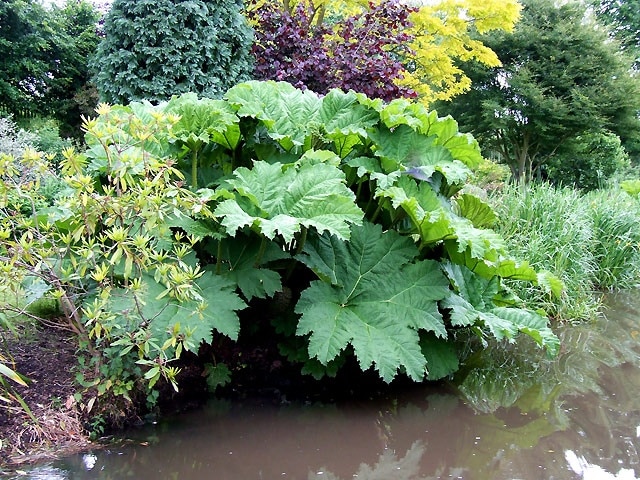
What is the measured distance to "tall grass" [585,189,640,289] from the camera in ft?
16.5

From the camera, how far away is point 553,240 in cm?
452

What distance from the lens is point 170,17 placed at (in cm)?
482

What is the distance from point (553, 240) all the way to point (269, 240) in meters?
2.91

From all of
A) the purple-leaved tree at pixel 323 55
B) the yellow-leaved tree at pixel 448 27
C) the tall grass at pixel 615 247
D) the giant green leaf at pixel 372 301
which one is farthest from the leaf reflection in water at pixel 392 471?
the yellow-leaved tree at pixel 448 27

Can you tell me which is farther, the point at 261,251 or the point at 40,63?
the point at 40,63

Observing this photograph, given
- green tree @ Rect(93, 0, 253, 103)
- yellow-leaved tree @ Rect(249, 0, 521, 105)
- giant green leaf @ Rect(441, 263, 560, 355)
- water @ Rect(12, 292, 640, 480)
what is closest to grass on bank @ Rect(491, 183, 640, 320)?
giant green leaf @ Rect(441, 263, 560, 355)

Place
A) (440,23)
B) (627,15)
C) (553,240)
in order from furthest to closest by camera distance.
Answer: (627,15) < (440,23) < (553,240)

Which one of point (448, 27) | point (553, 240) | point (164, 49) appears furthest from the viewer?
point (448, 27)

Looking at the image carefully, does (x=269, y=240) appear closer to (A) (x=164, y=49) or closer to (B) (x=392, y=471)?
(B) (x=392, y=471)

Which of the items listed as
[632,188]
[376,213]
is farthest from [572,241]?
[632,188]

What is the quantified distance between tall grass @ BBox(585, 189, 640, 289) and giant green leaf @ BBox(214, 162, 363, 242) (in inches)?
138

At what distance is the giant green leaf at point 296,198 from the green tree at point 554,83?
1013 centimetres

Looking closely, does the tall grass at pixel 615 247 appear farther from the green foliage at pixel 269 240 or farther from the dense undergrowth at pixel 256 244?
the green foliage at pixel 269 240

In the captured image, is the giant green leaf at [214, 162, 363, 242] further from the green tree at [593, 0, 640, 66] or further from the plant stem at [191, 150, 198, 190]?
the green tree at [593, 0, 640, 66]
